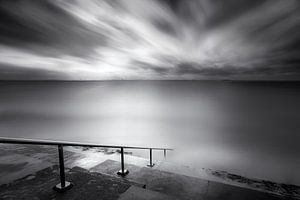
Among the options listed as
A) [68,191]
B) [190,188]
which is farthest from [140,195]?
[190,188]

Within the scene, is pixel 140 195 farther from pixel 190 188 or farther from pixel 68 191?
pixel 190 188

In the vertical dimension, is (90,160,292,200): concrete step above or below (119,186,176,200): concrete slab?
below

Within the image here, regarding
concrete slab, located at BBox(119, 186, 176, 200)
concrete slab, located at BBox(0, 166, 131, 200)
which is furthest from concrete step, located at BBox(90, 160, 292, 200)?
concrete slab, located at BBox(0, 166, 131, 200)

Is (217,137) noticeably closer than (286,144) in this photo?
No

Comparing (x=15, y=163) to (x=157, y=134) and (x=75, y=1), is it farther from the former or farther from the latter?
(x=157, y=134)

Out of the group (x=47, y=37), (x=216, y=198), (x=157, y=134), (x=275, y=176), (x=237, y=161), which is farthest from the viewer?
(x=157, y=134)

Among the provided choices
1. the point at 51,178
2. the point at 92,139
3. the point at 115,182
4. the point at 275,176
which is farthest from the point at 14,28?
the point at 275,176

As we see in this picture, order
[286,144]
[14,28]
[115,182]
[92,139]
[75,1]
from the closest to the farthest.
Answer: [115,182] < [75,1] < [14,28] < [286,144] < [92,139]

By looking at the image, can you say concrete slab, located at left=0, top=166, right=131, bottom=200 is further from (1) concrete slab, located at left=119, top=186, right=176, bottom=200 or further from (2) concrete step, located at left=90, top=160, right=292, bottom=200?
(2) concrete step, located at left=90, top=160, right=292, bottom=200

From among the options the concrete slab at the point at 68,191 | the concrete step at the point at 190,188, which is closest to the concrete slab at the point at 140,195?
the concrete slab at the point at 68,191

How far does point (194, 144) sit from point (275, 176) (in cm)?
778

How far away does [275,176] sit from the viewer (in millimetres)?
10320

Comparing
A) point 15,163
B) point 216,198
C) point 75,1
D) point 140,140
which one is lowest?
point 140,140

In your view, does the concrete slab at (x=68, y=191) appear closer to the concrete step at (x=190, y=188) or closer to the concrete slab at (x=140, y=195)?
the concrete slab at (x=140, y=195)
